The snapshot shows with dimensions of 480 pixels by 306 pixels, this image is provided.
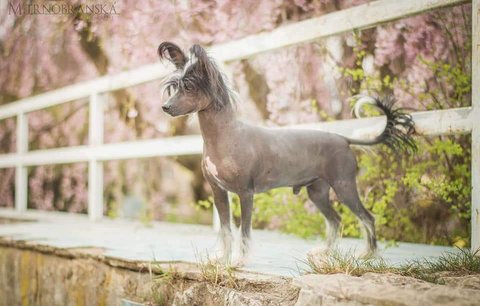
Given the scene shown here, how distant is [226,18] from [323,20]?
2.05 metres

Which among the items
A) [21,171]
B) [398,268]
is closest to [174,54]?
[398,268]

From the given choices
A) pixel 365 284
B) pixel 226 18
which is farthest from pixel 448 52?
pixel 365 284

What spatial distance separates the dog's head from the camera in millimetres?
2793

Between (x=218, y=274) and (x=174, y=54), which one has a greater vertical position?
(x=174, y=54)

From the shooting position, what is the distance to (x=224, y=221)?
3.05m

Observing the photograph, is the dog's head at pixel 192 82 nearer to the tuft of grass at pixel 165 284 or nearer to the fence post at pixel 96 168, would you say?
the tuft of grass at pixel 165 284

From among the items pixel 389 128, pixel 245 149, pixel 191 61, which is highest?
pixel 191 61

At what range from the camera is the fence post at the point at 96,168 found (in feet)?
20.6

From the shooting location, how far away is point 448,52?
187 inches

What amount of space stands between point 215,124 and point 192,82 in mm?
267

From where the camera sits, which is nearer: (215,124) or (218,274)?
(218,274)

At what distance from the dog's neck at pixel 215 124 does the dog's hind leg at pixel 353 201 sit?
0.72m

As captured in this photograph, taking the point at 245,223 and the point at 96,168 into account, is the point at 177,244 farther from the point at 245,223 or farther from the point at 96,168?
the point at 96,168

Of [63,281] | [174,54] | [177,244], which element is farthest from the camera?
[177,244]
